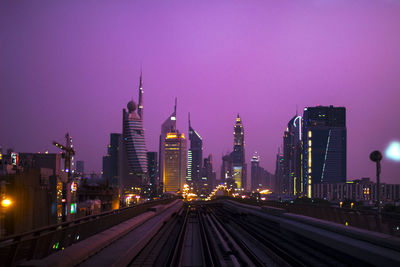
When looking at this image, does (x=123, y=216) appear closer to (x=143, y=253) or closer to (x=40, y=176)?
(x=143, y=253)

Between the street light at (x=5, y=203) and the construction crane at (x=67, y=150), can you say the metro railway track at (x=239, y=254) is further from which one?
the construction crane at (x=67, y=150)

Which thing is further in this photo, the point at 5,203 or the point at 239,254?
the point at 5,203

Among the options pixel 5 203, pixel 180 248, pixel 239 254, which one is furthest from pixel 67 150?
pixel 239 254

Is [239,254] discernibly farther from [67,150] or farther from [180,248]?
[67,150]

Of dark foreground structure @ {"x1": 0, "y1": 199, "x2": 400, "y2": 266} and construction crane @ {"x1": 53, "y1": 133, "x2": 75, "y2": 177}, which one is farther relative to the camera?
construction crane @ {"x1": 53, "y1": 133, "x2": 75, "y2": 177}

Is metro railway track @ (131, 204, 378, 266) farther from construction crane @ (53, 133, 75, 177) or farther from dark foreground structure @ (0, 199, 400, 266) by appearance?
construction crane @ (53, 133, 75, 177)

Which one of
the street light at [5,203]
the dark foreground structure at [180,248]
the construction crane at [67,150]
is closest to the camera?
the dark foreground structure at [180,248]

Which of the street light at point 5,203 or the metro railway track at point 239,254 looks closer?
the metro railway track at point 239,254

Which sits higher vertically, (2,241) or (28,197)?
(2,241)

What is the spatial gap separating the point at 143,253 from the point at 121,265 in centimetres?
661

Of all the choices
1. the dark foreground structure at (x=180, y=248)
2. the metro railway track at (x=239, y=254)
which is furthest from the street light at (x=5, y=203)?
the metro railway track at (x=239, y=254)

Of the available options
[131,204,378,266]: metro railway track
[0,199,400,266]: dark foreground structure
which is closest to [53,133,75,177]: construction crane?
[0,199,400,266]: dark foreground structure

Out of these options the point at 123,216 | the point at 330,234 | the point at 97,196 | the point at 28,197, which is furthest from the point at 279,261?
the point at 97,196

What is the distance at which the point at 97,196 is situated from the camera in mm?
127438
